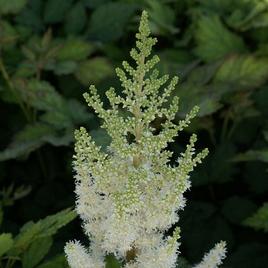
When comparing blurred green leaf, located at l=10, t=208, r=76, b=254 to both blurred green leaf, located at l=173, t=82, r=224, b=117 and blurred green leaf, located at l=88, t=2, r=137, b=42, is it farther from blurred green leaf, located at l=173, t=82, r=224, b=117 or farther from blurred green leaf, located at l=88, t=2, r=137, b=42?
blurred green leaf, located at l=88, t=2, r=137, b=42

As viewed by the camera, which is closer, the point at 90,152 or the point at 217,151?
the point at 90,152

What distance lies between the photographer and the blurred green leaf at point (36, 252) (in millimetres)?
2041

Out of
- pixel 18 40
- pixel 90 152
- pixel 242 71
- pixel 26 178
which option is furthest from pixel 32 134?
pixel 90 152

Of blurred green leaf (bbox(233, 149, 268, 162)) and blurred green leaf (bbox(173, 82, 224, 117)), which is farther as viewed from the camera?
blurred green leaf (bbox(173, 82, 224, 117))

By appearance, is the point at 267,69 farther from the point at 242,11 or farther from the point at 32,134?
the point at 32,134

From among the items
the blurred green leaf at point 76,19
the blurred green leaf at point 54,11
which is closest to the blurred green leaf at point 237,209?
the blurred green leaf at point 76,19

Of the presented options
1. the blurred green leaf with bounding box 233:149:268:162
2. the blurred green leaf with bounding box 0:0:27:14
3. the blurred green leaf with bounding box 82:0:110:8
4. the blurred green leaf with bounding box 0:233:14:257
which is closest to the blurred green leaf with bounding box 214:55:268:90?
the blurred green leaf with bounding box 233:149:268:162

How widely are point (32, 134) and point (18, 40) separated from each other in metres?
0.73

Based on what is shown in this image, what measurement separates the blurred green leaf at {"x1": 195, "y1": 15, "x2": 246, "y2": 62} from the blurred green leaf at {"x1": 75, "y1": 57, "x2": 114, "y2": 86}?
1.43 feet

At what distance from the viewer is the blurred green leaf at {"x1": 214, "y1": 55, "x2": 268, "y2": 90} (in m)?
2.87

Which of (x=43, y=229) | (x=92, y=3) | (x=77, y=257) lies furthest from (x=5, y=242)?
(x=92, y=3)

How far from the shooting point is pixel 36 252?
6.77 feet

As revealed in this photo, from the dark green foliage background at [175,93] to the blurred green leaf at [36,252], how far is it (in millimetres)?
421

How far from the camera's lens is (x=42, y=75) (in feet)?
11.0
